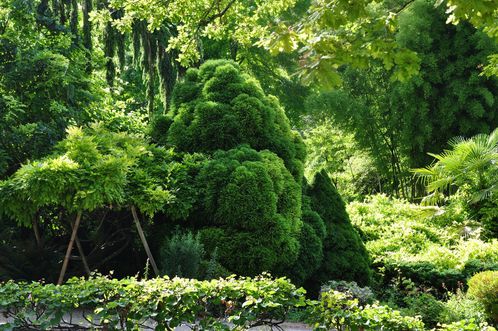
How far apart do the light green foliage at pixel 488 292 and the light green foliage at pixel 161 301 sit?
4.43 m

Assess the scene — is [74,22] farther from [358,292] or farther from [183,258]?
[358,292]

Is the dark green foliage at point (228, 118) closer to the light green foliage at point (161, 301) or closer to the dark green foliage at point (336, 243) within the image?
the dark green foliage at point (336, 243)

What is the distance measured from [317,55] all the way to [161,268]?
4.40m

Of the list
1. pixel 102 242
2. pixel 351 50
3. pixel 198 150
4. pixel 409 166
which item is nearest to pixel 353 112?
pixel 409 166

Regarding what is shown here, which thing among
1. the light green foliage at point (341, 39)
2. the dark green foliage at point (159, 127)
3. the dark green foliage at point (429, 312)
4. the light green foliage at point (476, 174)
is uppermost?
the light green foliage at point (341, 39)

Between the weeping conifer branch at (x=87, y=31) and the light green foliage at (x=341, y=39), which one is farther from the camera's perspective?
the weeping conifer branch at (x=87, y=31)

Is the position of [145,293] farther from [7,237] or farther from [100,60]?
[100,60]

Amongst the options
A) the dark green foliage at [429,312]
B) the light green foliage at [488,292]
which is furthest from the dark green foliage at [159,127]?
the light green foliage at [488,292]

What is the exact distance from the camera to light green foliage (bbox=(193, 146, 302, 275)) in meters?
7.61

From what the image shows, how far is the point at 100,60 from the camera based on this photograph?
431 inches

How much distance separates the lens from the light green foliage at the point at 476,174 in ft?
41.8

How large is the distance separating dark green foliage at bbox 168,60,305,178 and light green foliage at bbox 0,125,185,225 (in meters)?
1.37

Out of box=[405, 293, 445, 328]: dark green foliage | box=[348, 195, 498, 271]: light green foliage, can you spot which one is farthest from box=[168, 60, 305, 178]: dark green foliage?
box=[348, 195, 498, 271]: light green foliage

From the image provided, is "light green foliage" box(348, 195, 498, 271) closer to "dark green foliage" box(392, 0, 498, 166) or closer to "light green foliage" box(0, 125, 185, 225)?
"dark green foliage" box(392, 0, 498, 166)
